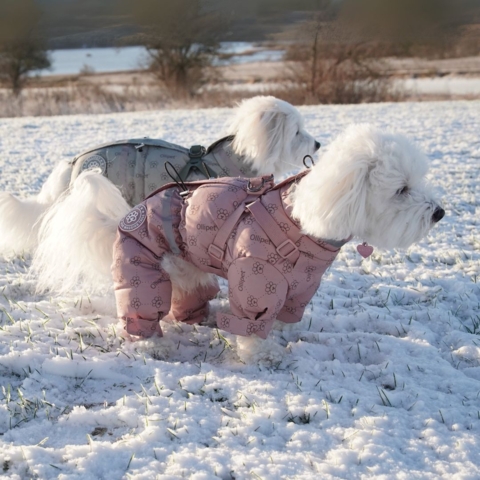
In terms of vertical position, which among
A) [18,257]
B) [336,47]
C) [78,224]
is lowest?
[18,257]

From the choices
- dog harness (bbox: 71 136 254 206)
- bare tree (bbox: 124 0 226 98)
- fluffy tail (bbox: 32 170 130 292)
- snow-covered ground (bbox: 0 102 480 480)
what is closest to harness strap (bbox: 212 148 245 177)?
dog harness (bbox: 71 136 254 206)

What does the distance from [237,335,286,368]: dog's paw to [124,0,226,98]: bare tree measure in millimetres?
→ 18472

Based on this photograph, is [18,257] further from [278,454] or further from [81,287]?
[278,454]

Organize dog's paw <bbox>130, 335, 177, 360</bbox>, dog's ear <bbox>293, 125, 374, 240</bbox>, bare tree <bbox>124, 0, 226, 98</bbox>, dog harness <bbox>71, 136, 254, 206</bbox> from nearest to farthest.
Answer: dog's ear <bbox>293, 125, 374, 240</bbox>, dog's paw <bbox>130, 335, 177, 360</bbox>, dog harness <bbox>71, 136, 254, 206</bbox>, bare tree <bbox>124, 0, 226, 98</bbox>

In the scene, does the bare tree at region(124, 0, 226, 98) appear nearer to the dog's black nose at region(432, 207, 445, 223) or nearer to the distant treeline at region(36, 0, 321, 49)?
the distant treeline at region(36, 0, 321, 49)

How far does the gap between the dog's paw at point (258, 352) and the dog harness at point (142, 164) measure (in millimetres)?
1691

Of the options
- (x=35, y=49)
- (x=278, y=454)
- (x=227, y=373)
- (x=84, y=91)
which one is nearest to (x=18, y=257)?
(x=227, y=373)

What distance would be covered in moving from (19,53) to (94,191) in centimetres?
2415

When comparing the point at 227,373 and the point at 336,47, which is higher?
the point at 336,47

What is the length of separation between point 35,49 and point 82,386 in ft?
82.1

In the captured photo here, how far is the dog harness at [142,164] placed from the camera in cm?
423

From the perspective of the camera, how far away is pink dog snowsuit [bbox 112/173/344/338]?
109 inches

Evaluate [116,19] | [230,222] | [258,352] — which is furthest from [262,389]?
[116,19]

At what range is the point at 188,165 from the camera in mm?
4324
